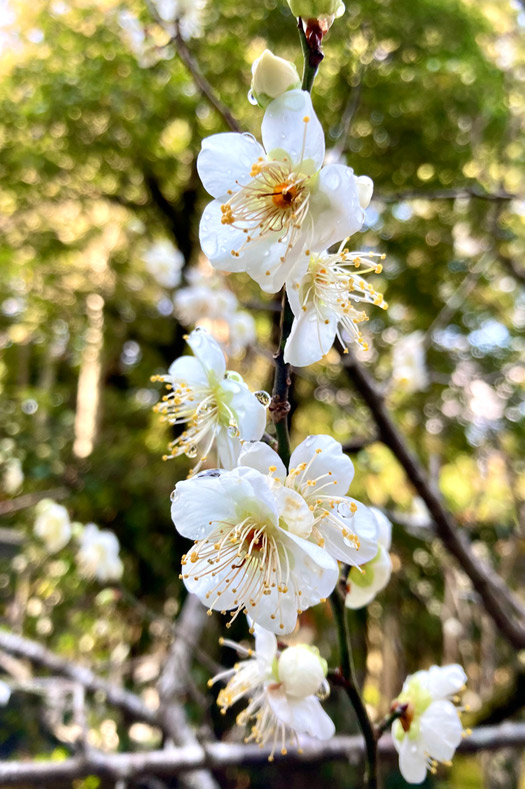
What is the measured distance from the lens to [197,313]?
2.13 meters

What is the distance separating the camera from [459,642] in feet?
6.99

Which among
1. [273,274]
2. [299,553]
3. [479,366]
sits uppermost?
[273,274]

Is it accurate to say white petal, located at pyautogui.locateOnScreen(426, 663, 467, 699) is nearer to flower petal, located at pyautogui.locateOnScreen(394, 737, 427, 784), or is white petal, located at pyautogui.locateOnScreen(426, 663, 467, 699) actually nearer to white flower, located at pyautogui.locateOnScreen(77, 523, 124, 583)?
flower petal, located at pyautogui.locateOnScreen(394, 737, 427, 784)

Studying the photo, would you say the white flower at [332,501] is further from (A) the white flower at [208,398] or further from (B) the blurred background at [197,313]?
(B) the blurred background at [197,313]

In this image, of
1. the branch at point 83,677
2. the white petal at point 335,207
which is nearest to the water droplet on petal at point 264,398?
the white petal at point 335,207

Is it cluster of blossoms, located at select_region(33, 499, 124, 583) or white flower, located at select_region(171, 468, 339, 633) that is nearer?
white flower, located at select_region(171, 468, 339, 633)

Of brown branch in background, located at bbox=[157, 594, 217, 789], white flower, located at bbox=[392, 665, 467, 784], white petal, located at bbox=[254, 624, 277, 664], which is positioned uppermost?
white petal, located at bbox=[254, 624, 277, 664]

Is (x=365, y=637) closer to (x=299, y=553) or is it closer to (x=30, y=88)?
(x=299, y=553)

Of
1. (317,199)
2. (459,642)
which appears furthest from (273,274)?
(459,642)

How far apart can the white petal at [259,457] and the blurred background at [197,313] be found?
1460 millimetres

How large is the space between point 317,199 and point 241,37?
7.85 feet

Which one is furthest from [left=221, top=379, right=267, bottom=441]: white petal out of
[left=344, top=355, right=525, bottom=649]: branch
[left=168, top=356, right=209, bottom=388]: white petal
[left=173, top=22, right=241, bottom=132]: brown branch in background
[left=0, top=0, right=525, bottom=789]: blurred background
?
[left=0, top=0, right=525, bottom=789]: blurred background

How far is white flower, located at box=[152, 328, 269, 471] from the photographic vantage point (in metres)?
0.43

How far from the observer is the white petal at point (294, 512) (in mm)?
341
